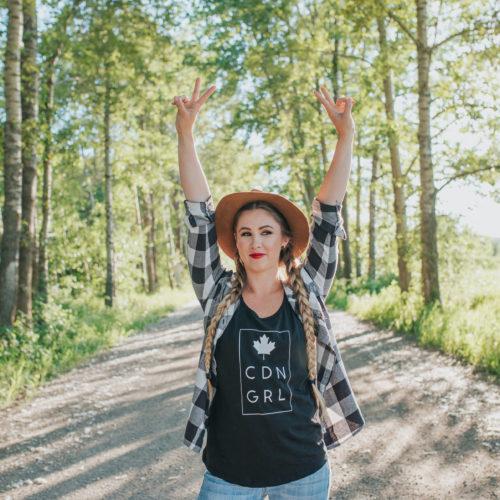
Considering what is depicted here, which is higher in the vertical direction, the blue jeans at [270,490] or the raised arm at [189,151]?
the raised arm at [189,151]

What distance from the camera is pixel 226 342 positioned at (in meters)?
2.47

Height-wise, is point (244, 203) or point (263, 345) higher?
point (244, 203)

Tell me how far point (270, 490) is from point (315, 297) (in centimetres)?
90

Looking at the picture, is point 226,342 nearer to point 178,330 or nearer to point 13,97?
point 13,97

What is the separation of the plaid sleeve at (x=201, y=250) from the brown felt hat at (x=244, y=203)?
10cm

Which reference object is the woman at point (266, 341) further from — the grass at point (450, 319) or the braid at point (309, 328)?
the grass at point (450, 319)

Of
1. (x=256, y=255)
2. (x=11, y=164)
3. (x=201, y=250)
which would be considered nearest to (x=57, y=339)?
(x=11, y=164)

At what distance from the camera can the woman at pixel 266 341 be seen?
2.31 m

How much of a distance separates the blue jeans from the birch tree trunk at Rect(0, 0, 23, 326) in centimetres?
787

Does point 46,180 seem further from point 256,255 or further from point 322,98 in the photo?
point 256,255

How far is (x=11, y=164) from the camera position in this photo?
9000 mm

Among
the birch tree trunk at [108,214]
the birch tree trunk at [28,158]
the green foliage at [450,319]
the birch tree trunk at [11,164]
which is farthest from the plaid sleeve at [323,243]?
the birch tree trunk at [108,214]

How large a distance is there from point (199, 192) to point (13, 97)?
7515mm

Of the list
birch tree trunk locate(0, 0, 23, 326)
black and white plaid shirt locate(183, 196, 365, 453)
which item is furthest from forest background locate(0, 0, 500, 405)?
black and white plaid shirt locate(183, 196, 365, 453)
